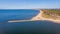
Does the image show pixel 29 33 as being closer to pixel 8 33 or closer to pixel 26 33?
pixel 26 33

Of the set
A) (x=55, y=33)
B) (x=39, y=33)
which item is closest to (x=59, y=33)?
(x=55, y=33)

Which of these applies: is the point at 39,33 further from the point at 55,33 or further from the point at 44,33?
the point at 55,33

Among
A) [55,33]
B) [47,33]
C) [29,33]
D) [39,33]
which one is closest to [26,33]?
[29,33]

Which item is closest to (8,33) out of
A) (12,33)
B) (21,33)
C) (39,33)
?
(12,33)

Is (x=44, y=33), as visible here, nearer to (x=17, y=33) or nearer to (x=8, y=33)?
(x=17, y=33)

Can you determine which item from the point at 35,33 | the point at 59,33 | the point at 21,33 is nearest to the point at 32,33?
the point at 35,33
